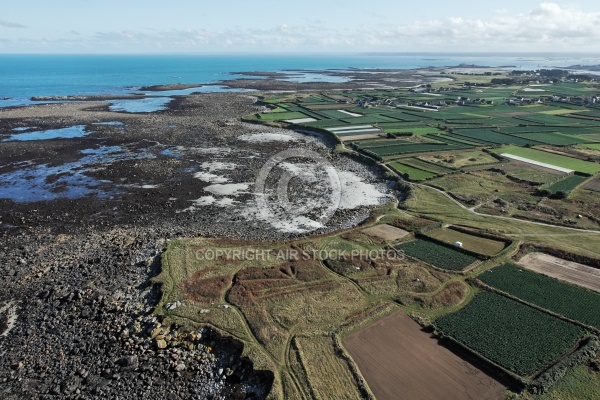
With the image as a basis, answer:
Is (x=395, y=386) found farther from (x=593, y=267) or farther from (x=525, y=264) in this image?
(x=593, y=267)

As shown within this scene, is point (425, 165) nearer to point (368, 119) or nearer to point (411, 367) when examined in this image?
point (368, 119)

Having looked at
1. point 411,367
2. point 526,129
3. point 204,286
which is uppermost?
point 526,129

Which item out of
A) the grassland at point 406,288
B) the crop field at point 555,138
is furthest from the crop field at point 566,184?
the crop field at point 555,138

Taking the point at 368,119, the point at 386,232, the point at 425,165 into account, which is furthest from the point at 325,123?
the point at 386,232

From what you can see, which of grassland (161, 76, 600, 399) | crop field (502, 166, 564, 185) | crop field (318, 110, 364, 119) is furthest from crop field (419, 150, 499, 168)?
crop field (318, 110, 364, 119)

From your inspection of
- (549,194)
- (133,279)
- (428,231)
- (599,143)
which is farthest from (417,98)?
(133,279)
